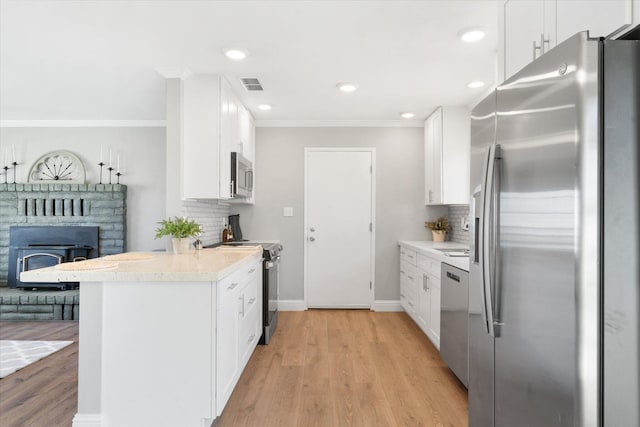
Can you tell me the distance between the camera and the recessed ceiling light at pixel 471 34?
8.02ft

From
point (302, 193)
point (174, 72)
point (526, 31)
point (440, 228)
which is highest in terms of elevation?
point (174, 72)

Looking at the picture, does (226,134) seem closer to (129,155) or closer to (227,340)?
(227,340)

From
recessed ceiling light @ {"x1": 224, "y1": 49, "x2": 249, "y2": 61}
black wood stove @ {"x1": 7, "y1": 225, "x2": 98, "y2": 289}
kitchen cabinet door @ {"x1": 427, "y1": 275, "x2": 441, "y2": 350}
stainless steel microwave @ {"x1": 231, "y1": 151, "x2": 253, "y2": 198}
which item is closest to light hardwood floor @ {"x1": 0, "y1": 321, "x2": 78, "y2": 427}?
black wood stove @ {"x1": 7, "y1": 225, "x2": 98, "y2": 289}

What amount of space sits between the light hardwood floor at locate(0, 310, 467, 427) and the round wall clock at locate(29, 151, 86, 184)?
187 cm

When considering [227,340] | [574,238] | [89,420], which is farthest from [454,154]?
[89,420]

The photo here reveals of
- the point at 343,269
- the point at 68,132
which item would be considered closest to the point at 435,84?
the point at 343,269

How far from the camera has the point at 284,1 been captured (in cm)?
214

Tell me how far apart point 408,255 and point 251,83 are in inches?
96.0

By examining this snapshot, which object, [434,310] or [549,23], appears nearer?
[549,23]

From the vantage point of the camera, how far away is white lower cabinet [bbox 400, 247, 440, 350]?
3312 millimetres

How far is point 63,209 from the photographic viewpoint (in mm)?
4766

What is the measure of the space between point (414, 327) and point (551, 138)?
3.32m

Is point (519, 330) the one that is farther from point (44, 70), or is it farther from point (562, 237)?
point (44, 70)

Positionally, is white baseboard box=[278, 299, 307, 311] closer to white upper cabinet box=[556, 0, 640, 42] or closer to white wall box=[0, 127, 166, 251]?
white wall box=[0, 127, 166, 251]
